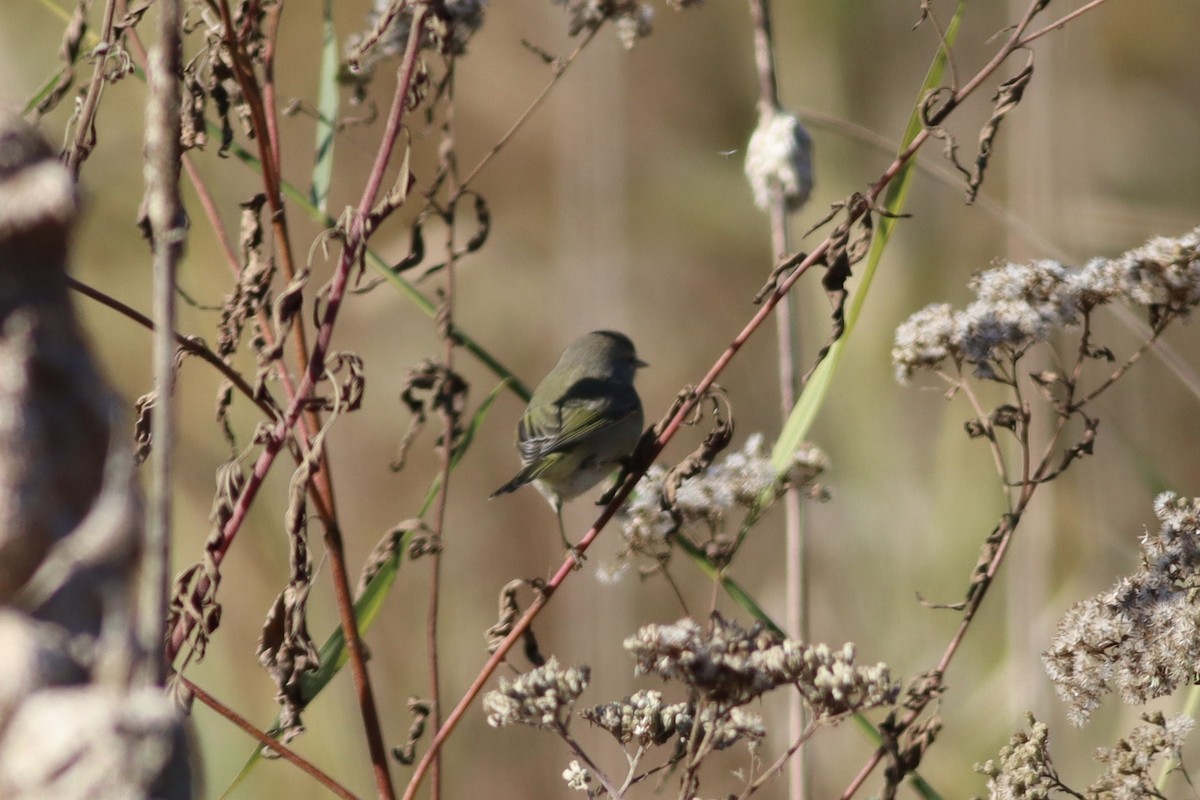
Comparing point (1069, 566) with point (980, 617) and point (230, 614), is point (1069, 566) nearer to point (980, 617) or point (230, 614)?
point (980, 617)

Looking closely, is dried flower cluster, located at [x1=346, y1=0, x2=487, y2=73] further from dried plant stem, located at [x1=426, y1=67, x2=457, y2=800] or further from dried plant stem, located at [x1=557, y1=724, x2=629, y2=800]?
dried plant stem, located at [x1=557, y1=724, x2=629, y2=800]

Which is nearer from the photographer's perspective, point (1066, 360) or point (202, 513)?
point (1066, 360)

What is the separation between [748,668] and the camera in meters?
0.71

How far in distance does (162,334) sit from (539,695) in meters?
0.47

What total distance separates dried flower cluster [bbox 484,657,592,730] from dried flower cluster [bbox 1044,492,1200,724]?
12.0 inches

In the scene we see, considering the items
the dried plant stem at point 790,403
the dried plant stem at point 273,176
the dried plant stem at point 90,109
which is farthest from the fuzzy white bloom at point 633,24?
the dried plant stem at point 90,109

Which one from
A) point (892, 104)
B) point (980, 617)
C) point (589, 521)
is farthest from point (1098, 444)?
point (589, 521)

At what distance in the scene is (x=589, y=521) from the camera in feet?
7.39

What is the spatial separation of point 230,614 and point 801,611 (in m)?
1.35

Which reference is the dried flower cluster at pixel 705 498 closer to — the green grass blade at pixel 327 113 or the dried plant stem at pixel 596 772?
the dried plant stem at pixel 596 772

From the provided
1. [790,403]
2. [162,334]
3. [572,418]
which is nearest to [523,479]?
[572,418]

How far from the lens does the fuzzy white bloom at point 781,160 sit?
41.6 inches

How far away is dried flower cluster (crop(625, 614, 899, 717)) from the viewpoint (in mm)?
706

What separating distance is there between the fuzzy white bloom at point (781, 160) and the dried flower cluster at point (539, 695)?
48 cm
